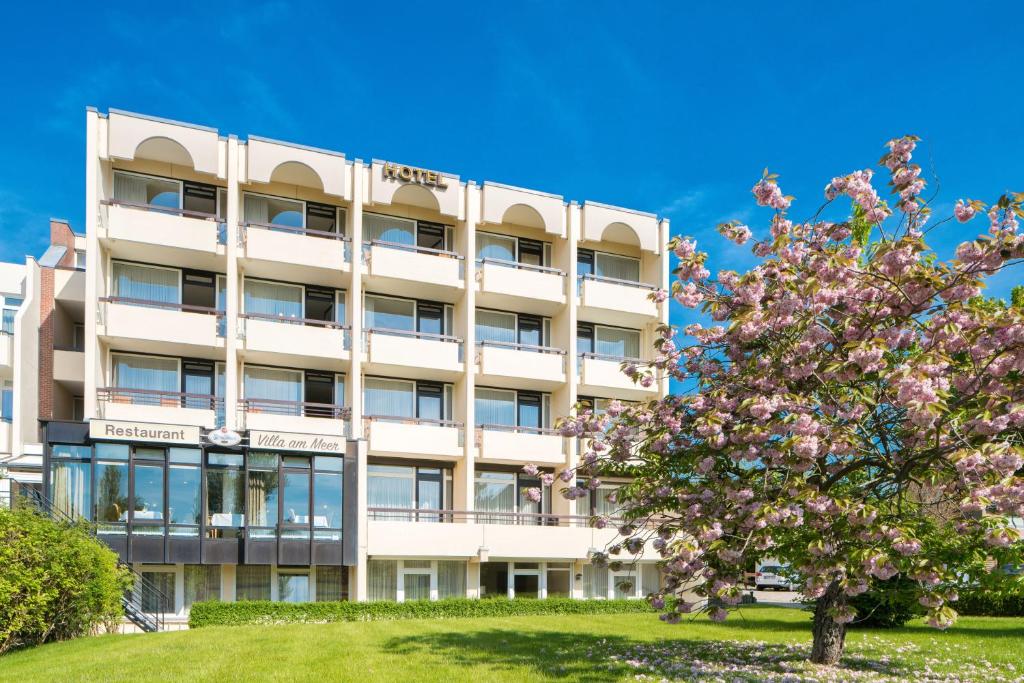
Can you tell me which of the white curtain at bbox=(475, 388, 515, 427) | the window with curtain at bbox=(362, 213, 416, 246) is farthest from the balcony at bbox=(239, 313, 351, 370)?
the white curtain at bbox=(475, 388, 515, 427)

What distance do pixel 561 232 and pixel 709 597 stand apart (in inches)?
954

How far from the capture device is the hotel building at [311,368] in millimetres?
28203

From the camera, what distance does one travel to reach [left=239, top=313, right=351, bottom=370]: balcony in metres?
30.7

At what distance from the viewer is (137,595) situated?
27.4 metres

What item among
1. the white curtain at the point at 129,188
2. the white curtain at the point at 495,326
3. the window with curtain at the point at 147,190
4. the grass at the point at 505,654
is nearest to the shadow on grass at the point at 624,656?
the grass at the point at 505,654

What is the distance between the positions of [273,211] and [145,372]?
273 inches

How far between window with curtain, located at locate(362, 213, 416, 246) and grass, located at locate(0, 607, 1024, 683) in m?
15.8

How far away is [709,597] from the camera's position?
12586 millimetres

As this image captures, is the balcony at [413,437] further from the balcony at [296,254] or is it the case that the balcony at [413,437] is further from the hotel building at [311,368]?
the balcony at [296,254]

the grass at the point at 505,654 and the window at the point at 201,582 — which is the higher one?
the grass at the point at 505,654

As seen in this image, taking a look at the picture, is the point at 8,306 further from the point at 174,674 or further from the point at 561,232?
the point at 174,674

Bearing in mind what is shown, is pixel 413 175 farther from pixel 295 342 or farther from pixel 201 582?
pixel 201 582

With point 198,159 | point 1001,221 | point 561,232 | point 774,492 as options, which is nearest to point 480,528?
point 561,232

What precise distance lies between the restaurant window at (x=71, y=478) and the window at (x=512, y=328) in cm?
1413
